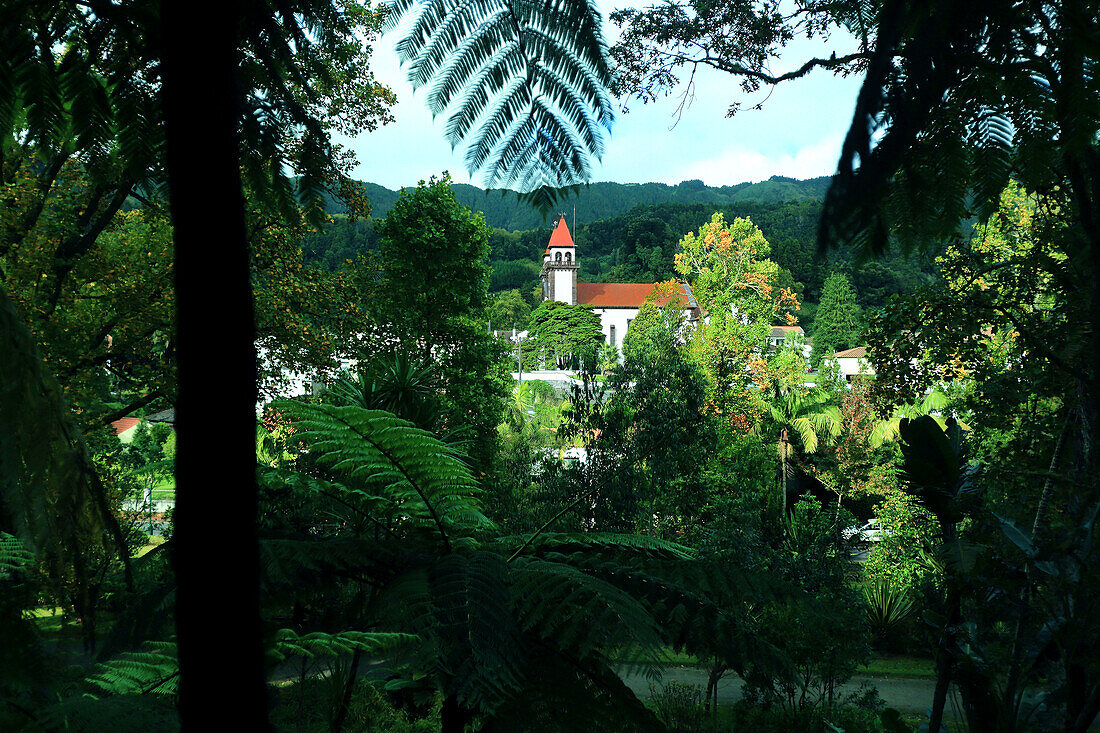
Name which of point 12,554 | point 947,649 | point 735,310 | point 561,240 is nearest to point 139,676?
point 12,554

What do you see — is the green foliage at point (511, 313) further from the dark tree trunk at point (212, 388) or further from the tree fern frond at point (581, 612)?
the dark tree trunk at point (212, 388)

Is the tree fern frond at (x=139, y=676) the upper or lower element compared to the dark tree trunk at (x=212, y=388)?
lower

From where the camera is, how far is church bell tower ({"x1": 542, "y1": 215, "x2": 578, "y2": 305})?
58.2 metres

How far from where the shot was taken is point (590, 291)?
61.4 meters

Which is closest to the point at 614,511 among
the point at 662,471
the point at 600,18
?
the point at 662,471

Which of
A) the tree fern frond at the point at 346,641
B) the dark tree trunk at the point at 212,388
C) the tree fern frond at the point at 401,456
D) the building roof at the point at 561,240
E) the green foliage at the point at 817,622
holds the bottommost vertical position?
the green foliage at the point at 817,622

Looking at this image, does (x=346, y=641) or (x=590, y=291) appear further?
(x=590, y=291)

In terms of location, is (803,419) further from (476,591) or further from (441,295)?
(476,591)

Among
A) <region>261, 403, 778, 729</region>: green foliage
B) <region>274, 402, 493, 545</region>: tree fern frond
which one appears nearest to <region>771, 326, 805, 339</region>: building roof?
<region>261, 403, 778, 729</region>: green foliage

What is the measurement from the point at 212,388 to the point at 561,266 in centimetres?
Answer: 5879

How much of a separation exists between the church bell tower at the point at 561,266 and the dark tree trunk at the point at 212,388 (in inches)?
2245

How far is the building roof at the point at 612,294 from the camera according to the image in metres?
60.3

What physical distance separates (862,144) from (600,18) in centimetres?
63

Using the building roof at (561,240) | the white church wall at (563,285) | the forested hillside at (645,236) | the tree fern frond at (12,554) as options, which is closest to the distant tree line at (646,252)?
the forested hillside at (645,236)
